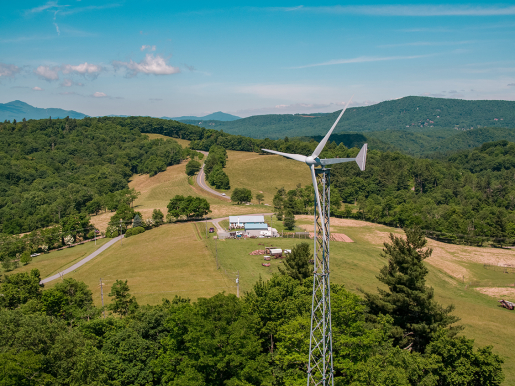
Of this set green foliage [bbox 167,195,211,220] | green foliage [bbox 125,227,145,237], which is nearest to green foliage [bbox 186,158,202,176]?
green foliage [bbox 167,195,211,220]

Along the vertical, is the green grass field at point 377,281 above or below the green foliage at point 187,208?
below

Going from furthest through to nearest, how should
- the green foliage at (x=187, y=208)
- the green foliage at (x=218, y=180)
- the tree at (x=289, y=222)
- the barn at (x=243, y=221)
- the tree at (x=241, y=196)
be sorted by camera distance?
the green foliage at (x=218, y=180) → the tree at (x=241, y=196) → the green foliage at (x=187, y=208) → the tree at (x=289, y=222) → the barn at (x=243, y=221)

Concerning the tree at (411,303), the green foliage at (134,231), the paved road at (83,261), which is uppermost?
the tree at (411,303)

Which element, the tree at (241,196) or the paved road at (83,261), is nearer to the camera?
the paved road at (83,261)

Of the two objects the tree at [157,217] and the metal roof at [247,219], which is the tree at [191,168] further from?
the metal roof at [247,219]

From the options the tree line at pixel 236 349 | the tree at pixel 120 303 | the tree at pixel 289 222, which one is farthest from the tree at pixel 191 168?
→ the tree line at pixel 236 349

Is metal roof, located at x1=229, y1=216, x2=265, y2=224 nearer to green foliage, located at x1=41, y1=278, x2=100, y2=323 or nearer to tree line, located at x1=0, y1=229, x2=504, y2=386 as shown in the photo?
green foliage, located at x1=41, y1=278, x2=100, y2=323

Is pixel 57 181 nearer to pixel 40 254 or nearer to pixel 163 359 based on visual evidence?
pixel 40 254
